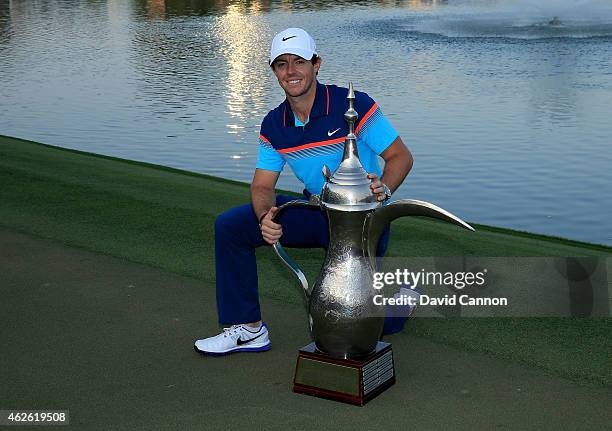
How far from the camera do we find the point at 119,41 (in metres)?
31.2

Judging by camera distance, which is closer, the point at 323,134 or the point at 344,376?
the point at 344,376

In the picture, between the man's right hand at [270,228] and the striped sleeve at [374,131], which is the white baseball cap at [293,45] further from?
the man's right hand at [270,228]

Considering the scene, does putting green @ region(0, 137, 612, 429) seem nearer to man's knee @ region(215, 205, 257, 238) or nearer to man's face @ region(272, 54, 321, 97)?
man's knee @ region(215, 205, 257, 238)

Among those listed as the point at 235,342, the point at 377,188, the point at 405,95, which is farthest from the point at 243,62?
the point at 377,188

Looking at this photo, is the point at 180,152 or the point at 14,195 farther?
the point at 180,152

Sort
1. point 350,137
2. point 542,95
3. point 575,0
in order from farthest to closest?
point 575,0 < point 542,95 < point 350,137

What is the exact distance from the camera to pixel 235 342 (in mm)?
4578

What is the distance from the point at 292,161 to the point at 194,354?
0.99 metres

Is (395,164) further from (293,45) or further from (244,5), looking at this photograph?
(244,5)

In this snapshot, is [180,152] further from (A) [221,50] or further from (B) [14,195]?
(A) [221,50]

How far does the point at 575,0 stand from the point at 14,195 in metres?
35.7

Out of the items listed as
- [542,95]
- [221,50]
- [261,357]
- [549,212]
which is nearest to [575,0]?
[221,50]

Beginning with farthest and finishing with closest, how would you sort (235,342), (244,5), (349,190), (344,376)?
1. (244,5)
2. (235,342)
3. (344,376)
4. (349,190)

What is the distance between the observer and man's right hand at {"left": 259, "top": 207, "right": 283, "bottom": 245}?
4.30m
